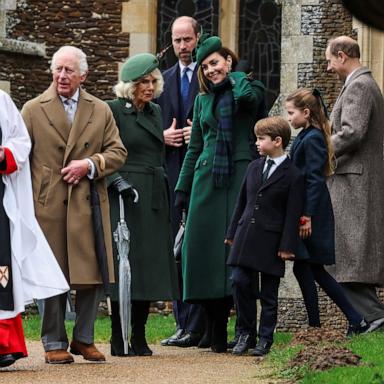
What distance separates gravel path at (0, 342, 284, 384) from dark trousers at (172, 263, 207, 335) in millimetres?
745

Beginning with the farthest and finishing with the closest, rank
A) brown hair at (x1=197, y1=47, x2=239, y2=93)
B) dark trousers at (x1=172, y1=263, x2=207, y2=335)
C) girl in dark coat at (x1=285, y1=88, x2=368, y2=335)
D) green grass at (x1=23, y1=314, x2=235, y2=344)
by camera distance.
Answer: green grass at (x1=23, y1=314, x2=235, y2=344) < dark trousers at (x1=172, y1=263, x2=207, y2=335) < brown hair at (x1=197, y1=47, x2=239, y2=93) < girl in dark coat at (x1=285, y1=88, x2=368, y2=335)

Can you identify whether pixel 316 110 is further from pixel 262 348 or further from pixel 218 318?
pixel 262 348

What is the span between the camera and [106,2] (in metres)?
18.9

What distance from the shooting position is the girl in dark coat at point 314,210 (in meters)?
11.8

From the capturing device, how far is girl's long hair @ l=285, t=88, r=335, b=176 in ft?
39.4

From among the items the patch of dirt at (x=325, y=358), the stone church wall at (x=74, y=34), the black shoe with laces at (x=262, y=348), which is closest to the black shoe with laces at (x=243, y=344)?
the black shoe with laces at (x=262, y=348)

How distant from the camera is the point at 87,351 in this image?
11.2 metres

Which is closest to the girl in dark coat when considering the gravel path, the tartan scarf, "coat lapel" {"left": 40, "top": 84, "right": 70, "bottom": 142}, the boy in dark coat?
the boy in dark coat

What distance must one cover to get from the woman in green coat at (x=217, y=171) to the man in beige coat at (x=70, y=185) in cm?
92

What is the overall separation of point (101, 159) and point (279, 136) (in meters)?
1.27

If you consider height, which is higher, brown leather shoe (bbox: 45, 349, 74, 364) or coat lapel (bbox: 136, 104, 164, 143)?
coat lapel (bbox: 136, 104, 164, 143)

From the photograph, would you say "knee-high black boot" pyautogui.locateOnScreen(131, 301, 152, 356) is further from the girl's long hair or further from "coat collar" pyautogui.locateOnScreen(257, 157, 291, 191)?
the girl's long hair

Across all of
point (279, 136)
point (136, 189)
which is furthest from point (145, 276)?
point (279, 136)

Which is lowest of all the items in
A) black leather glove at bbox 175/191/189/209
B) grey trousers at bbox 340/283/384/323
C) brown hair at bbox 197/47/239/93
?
grey trousers at bbox 340/283/384/323
